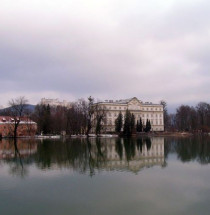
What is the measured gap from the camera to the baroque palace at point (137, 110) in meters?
99.4

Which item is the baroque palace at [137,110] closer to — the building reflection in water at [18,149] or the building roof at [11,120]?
the building roof at [11,120]

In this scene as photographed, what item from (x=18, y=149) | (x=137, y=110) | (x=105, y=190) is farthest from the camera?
(x=137, y=110)

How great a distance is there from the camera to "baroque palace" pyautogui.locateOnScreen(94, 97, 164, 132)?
326 feet

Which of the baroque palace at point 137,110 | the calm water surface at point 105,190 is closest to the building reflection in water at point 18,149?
the calm water surface at point 105,190

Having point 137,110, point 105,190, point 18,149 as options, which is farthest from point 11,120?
point 105,190

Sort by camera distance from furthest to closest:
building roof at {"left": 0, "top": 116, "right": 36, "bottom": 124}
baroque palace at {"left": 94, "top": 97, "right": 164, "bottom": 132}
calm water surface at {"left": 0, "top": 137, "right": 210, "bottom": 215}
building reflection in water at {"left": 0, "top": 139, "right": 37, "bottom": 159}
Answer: baroque palace at {"left": 94, "top": 97, "right": 164, "bottom": 132}
building roof at {"left": 0, "top": 116, "right": 36, "bottom": 124}
building reflection in water at {"left": 0, "top": 139, "right": 37, "bottom": 159}
calm water surface at {"left": 0, "top": 137, "right": 210, "bottom": 215}

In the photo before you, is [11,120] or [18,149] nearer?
[18,149]

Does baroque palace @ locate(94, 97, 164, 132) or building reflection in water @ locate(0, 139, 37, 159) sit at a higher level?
baroque palace @ locate(94, 97, 164, 132)

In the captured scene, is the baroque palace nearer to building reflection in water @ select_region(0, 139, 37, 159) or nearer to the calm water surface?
building reflection in water @ select_region(0, 139, 37, 159)

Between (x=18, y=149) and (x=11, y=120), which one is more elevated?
(x=11, y=120)

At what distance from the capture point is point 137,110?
10288 centimetres

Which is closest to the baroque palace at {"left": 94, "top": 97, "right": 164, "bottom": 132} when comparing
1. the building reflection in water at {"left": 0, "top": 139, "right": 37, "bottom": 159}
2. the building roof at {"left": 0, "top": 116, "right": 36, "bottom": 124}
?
the building roof at {"left": 0, "top": 116, "right": 36, "bottom": 124}

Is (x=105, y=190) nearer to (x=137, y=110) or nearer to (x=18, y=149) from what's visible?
(x=18, y=149)

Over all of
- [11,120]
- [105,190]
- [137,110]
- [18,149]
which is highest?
[137,110]
